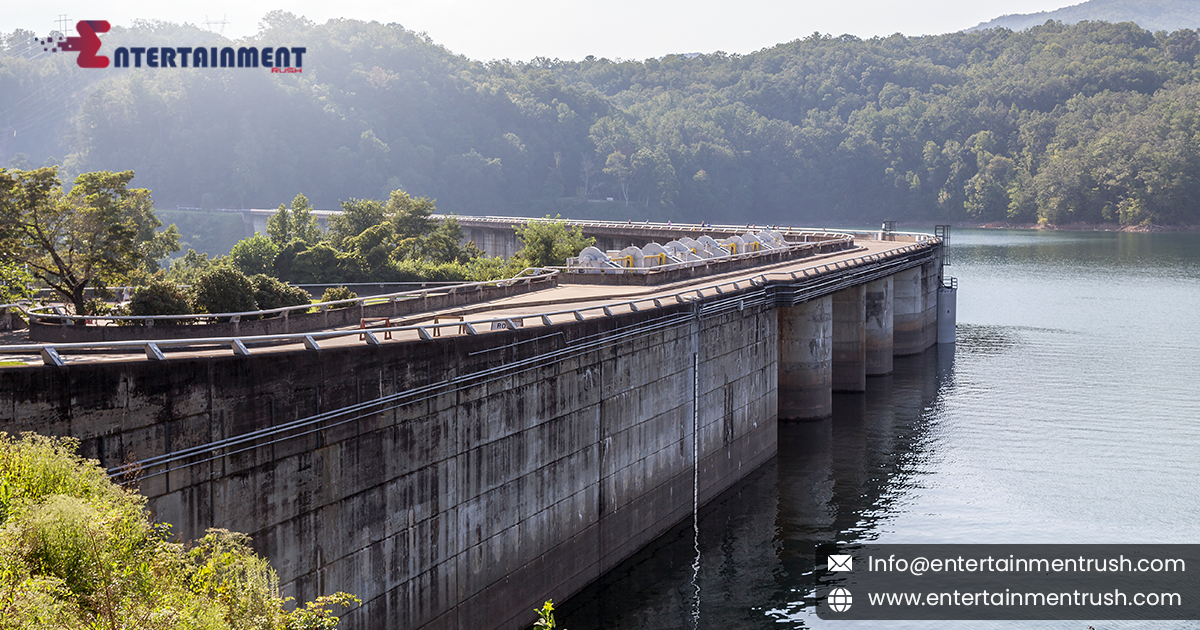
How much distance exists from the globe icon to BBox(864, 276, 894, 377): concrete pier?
40677 mm

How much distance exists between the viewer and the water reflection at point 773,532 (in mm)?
32531

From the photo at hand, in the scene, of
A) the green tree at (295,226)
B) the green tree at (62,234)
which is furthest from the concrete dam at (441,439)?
the green tree at (295,226)

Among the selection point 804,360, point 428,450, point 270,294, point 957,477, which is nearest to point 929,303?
point 804,360

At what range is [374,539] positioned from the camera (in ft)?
81.1

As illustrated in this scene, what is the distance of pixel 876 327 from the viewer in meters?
73.4

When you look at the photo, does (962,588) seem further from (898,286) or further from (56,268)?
(898,286)

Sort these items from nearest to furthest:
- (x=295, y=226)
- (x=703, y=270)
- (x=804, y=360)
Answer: (x=804, y=360) < (x=703, y=270) < (x=295, y=226)

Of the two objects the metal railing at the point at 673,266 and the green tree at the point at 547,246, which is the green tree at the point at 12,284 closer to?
the metal railing at the point at 673,266

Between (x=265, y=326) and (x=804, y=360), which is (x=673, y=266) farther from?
(x=265, y=326)

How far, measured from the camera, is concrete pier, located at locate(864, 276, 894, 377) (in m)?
73.2

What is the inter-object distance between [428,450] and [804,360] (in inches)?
1308

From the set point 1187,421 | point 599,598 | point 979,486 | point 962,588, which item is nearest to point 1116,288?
point 1187,421

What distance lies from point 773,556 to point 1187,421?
31.8 m

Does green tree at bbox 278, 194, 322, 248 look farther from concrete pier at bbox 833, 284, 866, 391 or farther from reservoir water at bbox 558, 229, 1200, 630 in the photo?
reservoir water at bbox 558, 229, 1200, 630
